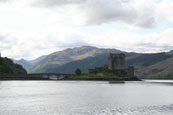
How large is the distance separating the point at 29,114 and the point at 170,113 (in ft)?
90.5

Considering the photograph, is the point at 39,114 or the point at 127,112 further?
the point at 127,112

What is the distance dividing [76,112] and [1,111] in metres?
14.9

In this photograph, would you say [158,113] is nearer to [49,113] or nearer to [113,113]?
[113,113]

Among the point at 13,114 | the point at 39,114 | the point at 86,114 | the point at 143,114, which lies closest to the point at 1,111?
the point at 13,114

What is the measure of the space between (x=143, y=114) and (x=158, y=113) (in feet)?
12.1

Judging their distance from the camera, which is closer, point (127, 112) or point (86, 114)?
point (86, 114)

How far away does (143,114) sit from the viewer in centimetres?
5506

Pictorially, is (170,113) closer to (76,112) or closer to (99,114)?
(99,114)

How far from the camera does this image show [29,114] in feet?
177

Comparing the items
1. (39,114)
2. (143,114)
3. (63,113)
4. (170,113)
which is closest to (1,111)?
(39,114)

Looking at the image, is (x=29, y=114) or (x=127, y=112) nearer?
(x=29, y=114)

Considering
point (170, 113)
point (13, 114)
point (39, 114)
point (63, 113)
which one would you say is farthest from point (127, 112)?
point (13, 114)

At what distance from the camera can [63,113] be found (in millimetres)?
55500

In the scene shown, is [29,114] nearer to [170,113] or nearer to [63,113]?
[63,113]
